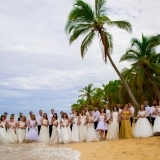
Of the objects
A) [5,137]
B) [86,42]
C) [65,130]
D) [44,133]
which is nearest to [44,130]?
[44,133]

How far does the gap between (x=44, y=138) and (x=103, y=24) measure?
1070 centimetres

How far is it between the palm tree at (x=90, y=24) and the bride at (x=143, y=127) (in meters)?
Answer: 8.08

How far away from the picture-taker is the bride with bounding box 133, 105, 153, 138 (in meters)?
16.4

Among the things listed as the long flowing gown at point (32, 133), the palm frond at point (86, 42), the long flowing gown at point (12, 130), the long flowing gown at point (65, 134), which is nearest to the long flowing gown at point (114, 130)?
the long flowing gown at point (65, 134)

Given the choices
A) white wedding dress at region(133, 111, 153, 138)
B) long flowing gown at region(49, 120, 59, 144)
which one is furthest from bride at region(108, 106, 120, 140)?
long flowing gown at region(49, 120, 59, 144)

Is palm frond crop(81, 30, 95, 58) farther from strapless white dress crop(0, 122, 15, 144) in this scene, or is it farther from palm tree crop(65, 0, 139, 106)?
strapless white dress crop(0, 122, 15, 144)

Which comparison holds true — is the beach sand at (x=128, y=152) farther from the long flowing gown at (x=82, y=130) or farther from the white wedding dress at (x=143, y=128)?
the long flowing gown at (x=82, y=130)

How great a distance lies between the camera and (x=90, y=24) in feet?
80.3

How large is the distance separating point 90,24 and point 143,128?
10.9 m

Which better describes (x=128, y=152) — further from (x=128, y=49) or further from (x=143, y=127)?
(x=128, y=49)

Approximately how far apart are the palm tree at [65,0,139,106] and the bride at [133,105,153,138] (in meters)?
8.08

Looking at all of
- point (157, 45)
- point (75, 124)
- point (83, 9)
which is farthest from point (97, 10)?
point (75, 124)

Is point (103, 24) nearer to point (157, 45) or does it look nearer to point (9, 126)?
point (157, 45)

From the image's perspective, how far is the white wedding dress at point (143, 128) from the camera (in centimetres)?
1639
